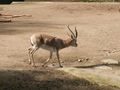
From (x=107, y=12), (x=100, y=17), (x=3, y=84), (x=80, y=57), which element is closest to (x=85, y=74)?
(x=3, y=84)

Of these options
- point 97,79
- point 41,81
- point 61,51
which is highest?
point 41,81

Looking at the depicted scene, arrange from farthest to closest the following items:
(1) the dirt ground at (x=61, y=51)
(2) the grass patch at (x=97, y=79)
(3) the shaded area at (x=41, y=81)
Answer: (2) the grass patch at (x=97, y=79) < (1) the dirt ground at (x=61, y=51) < (3) the shaded area at (x=41, y=81)

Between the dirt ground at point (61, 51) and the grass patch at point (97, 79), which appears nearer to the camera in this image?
the dirt ground at point (61, 51)

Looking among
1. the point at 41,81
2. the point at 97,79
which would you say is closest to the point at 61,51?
the point at 97,79

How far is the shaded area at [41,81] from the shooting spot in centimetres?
730

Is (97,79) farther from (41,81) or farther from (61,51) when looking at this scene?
(61,51)

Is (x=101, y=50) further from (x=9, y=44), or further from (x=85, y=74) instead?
(x=85, y=74)

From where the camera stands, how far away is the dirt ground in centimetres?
765

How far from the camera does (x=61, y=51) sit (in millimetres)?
13484

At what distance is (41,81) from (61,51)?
19.3ft

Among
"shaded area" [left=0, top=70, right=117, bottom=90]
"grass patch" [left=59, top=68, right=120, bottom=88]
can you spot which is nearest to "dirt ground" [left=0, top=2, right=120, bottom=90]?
"shaded area" [left=0, top=70, right=117, bottom=90]

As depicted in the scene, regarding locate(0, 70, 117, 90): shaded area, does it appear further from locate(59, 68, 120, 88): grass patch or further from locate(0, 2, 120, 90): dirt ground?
locate(59, 68, 120, 88): grass patch

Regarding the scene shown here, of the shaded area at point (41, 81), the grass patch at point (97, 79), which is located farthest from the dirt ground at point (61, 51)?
the grass patch at point (97, 79)

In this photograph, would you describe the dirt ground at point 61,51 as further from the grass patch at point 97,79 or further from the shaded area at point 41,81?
the grass patch at point 97,79
